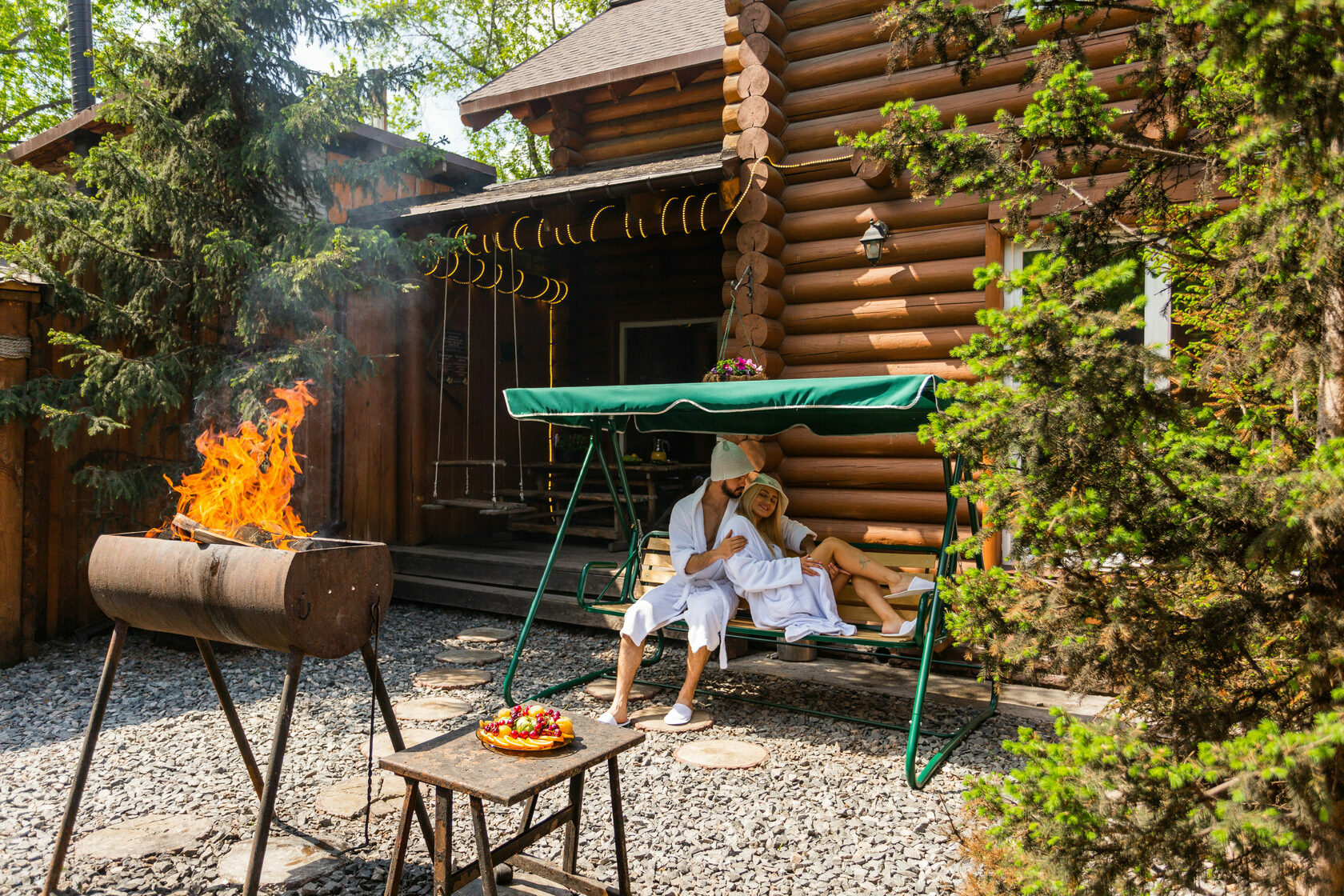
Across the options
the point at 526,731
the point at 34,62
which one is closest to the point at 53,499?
the point at 526,731

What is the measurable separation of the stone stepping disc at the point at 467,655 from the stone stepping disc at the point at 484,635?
0.24 metres

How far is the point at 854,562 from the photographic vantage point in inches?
214

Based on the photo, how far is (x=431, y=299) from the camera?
9578mm

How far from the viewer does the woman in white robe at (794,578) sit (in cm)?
496

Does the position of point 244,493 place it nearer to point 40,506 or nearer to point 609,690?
point 609,690

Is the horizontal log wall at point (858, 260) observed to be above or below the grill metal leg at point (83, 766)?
above

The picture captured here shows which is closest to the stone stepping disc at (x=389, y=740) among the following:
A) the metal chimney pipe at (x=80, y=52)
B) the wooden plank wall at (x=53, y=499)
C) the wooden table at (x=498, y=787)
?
the wooden table at (x=498, y=787)

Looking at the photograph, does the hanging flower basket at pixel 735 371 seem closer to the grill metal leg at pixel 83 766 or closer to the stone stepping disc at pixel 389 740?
the stone stepping disc at pixel 389 740

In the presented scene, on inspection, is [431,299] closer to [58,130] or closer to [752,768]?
[58,130]

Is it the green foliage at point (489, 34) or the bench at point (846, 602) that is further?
the green foliage at point (489, 34)

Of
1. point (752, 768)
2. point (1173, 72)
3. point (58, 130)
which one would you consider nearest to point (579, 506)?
point (752, 768)

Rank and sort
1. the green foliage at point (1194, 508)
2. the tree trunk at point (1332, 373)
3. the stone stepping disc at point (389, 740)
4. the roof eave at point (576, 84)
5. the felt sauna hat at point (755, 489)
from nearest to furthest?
the green foliage at point (1194, 508) < the tree trunk at point (1332, 373) < the stone stepping disc at point (389, 740) < the felt sauna hat at point (755, 489) < the roof eave at point (576, 84)

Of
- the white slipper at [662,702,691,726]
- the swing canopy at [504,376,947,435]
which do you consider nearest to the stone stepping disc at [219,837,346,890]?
the white slipper at [662,702,691,726]

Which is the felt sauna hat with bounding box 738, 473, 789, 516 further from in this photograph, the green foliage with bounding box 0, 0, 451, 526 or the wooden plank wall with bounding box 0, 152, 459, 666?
the wooden plank wall with bounding box 0, 152, 459, 666
